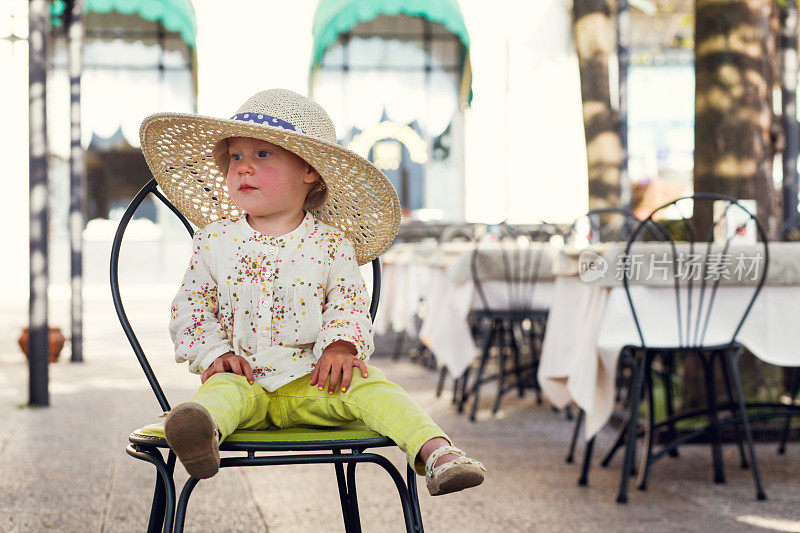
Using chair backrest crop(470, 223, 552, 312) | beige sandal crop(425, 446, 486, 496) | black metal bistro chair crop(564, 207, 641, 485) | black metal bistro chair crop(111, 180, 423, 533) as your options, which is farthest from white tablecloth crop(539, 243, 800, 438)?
beige sandal crop(425, 446, 486, 496)

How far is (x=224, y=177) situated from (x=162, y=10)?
12.9 metres

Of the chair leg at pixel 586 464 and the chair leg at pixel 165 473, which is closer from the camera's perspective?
the chair leg at pixel 165 473

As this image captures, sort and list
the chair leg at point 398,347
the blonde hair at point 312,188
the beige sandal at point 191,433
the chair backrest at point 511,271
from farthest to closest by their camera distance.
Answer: the chair leg at point 398,347 < the chair backrest at point 511,271 < the blonde hair at point 312,188 < the beige sandal at point 191,433

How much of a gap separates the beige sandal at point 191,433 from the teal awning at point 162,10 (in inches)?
522

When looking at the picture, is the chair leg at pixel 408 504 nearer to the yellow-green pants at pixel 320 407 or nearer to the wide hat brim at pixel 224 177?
the yellow-green pants at pixel 320 407

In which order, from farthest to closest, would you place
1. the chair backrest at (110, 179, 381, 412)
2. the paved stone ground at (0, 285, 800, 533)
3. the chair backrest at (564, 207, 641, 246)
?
the chair backrest at (564, 207, 641, 246), the paved stone ground at (0, 285, 800, 533), the chair backrest at (110, 179, 381, 412)

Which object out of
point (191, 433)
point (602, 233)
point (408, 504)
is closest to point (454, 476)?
point (408, 504)

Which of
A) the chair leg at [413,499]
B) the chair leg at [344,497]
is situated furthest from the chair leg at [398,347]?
the chair leg at [413,499]

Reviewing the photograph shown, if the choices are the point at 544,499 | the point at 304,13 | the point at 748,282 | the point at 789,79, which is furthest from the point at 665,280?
the point at 304,13

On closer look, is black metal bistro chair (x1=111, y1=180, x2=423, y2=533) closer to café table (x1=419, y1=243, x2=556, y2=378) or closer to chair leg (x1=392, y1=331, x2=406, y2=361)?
café table (x1=419, y1=243, x2=556, y2=378)

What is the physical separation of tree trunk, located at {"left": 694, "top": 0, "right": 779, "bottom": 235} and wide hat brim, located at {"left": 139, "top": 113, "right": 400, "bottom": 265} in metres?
3.23

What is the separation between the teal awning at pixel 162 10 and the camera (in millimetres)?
14109

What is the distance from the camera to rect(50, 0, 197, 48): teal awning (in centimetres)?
1411

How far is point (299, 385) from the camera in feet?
6.92
